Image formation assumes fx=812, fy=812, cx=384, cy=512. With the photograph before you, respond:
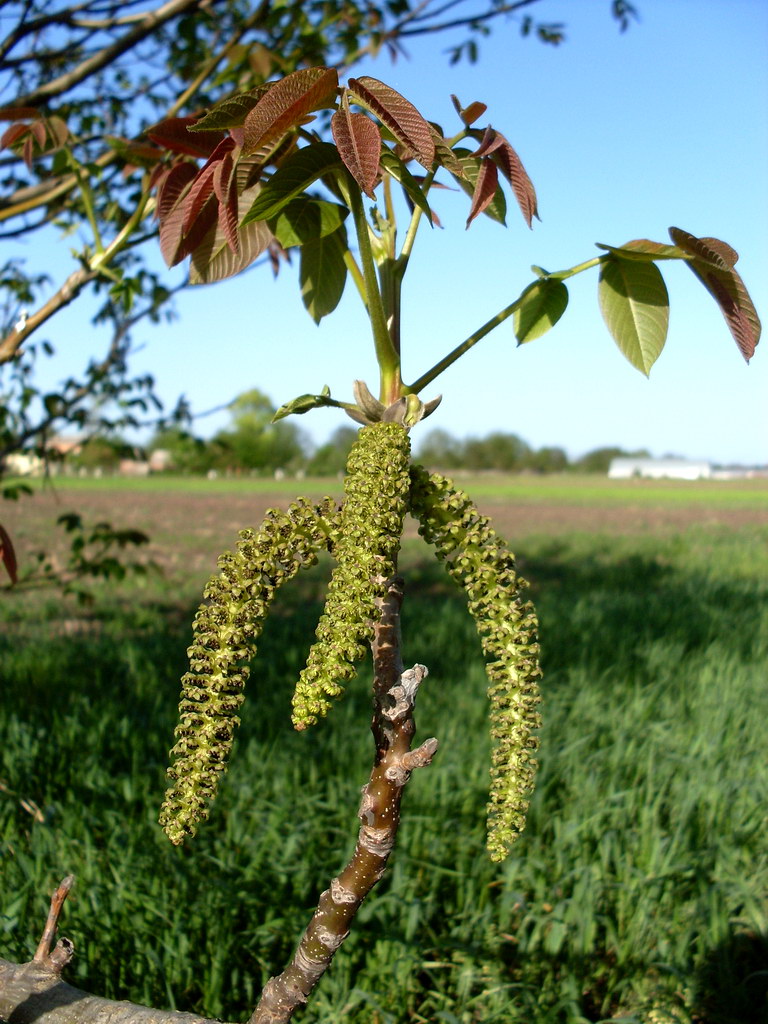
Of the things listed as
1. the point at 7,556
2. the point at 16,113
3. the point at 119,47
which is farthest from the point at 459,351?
the point at 119,47

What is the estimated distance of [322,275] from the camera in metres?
1.29

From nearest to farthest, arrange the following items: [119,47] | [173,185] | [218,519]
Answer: [173,185] < [119,47] < [218,519]

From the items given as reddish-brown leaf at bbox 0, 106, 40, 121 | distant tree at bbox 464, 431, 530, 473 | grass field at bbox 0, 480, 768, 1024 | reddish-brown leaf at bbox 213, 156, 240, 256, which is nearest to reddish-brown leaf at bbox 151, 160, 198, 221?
reddish-brown leaf at bbox 213, 156, 240, 256

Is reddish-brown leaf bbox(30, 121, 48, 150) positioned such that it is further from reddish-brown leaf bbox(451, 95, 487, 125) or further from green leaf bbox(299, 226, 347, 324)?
reddish-brown leaf bbox(451, 95, 487, 125)

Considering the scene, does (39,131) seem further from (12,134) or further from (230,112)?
(230,112)

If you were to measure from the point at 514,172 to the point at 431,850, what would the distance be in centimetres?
261

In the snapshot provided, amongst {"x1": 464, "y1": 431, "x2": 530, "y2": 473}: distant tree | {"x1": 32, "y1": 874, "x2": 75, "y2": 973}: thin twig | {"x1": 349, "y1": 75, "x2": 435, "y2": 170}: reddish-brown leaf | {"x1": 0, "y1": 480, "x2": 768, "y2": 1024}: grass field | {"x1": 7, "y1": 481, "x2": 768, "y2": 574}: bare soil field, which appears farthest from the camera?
A: {"x1": 464, "y1": 431, "x2": 530, "y2": 473}: distant tree

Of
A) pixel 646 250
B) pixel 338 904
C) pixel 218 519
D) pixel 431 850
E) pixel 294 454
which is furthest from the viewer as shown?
pixel 294 454

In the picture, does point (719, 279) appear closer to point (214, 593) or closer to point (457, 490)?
point (457, 490)

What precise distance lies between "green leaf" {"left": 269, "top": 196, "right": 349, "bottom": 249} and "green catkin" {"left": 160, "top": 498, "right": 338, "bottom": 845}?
1.56 feet

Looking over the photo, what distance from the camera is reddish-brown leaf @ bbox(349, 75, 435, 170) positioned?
88cm

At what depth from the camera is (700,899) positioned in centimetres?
272

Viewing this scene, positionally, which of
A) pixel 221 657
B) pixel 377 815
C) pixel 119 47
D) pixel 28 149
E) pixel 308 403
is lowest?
pixel 377 815

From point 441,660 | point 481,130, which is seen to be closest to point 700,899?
point 481,130
